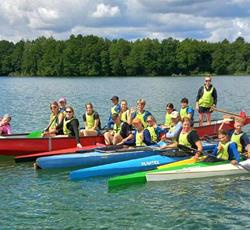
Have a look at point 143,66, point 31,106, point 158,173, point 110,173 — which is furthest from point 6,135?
point 143,66

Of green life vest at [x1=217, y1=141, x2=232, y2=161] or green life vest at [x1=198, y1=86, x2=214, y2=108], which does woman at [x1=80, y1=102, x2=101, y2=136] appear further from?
green life vest at [x1=217, y1=141, x2=232, y2=161]

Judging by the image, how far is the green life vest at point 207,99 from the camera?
53.3ft

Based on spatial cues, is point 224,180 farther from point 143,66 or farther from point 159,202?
point 143,66

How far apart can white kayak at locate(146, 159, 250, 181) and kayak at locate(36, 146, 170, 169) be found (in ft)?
4.70

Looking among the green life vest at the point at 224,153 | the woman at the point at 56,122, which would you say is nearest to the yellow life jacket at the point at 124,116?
the woman at the point at 56,122

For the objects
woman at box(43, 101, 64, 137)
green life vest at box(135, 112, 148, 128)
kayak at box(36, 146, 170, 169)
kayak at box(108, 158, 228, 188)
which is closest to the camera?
kayak at box(108, 158, 228, 188)

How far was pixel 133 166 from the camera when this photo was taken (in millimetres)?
11648

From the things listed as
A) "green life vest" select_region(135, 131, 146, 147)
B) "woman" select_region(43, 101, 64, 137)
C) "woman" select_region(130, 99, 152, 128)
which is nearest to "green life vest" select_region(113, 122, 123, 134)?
"woman" select_region(130, 99, 152, 128)

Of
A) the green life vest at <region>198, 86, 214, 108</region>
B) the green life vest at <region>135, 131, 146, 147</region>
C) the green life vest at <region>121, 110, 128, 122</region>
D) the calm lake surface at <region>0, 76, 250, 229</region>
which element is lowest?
the calm lake surface at <region>0, 76, 250, 229</region>

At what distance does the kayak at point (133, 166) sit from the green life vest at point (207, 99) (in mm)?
4875

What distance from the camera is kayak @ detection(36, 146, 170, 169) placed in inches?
487

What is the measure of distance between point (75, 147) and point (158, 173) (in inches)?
152

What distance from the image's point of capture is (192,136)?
37.6ft

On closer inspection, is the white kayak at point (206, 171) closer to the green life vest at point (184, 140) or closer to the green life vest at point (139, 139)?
the green life vest at point (184, 140)
